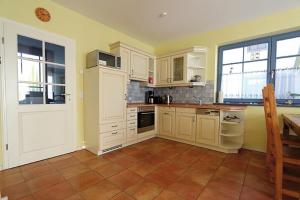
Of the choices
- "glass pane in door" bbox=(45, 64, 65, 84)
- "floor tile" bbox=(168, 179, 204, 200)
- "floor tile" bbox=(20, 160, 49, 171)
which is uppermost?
"glass pane in door" bbox=(45, 64, 65, 84)

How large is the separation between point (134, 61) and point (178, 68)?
1.10 meters

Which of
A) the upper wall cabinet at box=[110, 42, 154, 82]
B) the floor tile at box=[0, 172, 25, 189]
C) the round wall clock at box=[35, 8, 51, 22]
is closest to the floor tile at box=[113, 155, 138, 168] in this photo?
the floor tile at box=[0, 172, 25, 189]

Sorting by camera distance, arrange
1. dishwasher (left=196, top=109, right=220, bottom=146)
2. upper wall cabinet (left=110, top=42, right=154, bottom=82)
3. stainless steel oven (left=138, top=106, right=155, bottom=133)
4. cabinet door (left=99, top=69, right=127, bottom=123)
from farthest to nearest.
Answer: stainless steel oven (left=138, top=106, right=155, bottom=133), upper wall cabinet (left=110, top=42, right=154, bottom=82), dishwasher (left=196, top=109, right=220, bottom=146), cabinet door (left=99, top=69, right=127, bottom=123)

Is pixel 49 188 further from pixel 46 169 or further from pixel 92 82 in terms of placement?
pixel 92 82

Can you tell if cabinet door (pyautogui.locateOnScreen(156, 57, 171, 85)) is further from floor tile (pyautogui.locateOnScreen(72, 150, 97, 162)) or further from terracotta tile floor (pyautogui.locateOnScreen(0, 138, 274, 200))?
floor tile (pyautogui.locateOnScreen(72, 150, 97, 162))

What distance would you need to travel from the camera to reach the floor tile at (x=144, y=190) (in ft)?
4.97

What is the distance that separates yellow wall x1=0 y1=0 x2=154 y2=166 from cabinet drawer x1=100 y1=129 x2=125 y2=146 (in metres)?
0.53

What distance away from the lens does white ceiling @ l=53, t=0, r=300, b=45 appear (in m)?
2.33

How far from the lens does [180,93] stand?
3.91 meters

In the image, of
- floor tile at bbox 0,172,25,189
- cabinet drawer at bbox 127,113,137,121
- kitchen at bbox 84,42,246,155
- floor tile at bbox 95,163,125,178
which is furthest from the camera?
cabinet drawer at bbox 127,113,137,121

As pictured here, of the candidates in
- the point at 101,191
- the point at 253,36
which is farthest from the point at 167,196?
the point at 253,36

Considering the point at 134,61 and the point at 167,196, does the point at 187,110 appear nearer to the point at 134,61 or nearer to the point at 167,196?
the point at 134,61

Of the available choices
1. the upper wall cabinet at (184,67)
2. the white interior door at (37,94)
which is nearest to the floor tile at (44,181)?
the white interior door at (37,94)

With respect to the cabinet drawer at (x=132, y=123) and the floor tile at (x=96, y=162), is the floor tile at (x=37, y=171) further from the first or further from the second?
the cabinet drawer at (x=132, y=123)
